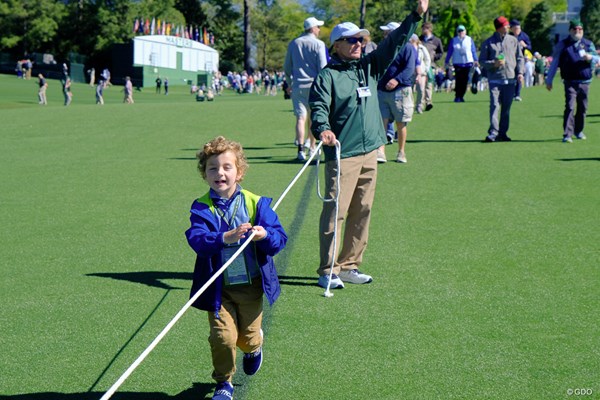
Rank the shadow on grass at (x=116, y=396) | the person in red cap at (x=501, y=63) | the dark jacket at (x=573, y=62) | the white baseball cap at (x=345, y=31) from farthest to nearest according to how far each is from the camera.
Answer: the person in red cap at (x=501, y=63), the dark jacket at (x=573, y=62), the white baseball cap at (x=345, y=31), the shadow on grass at (x=116, y=396)

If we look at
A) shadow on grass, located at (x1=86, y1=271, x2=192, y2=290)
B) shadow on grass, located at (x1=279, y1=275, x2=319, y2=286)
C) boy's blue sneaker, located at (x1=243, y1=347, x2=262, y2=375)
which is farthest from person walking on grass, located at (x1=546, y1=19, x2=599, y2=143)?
boy's blue sneaker, located at (x1=243, y1=347, x2=262, y2=375)

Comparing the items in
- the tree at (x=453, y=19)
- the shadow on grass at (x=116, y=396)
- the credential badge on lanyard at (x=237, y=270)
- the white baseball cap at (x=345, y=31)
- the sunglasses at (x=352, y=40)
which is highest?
the tree at (x=453, y=19)

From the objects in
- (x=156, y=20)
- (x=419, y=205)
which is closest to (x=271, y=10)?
(x=156, y=20)

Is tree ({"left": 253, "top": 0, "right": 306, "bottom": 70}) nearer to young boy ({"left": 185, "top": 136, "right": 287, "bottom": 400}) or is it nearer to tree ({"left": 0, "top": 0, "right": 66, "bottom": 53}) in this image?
tree ({"left": 0, "top": 0, "right": 66, "bottom": 53})

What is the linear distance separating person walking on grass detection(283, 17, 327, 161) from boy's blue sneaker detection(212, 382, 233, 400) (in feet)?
29.1

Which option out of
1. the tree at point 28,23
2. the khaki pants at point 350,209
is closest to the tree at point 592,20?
the tree at point 28,23

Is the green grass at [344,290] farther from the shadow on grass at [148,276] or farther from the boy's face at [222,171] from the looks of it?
the boy's face at [222,171]

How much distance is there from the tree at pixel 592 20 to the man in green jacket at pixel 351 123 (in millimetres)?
95859

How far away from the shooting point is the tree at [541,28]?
98.6m

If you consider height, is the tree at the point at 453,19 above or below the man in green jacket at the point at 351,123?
above

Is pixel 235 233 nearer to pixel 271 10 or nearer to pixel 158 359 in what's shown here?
pixel 158 359

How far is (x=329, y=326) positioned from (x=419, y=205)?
4838mm

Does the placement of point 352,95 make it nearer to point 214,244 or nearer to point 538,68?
point 214,244

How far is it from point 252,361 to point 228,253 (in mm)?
693
